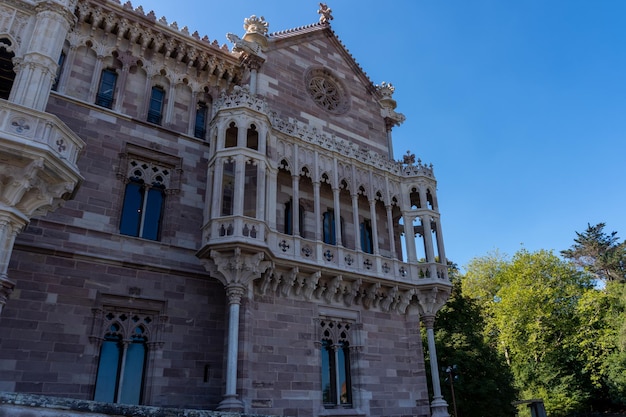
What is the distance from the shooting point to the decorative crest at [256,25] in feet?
65.3

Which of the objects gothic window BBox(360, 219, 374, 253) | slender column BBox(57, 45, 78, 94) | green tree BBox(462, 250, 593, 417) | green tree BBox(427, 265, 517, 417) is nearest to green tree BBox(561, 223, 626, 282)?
green tree BBox(462, 250, 593, 417)

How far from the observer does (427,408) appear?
17.6 meters

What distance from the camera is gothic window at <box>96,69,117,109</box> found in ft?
53.9

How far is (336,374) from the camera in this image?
16.4m

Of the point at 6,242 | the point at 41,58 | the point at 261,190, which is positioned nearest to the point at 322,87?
the point at 261,190

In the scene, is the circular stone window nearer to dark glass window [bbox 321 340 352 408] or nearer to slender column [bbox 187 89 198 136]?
slender column [bbox 187 89 198 136]

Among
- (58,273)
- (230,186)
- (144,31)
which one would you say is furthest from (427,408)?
(144,31)

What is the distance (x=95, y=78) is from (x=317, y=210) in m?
9.21

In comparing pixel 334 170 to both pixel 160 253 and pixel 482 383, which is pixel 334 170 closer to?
pixel 160 253

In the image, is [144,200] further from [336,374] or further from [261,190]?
[336,374]

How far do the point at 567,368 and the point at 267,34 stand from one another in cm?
3513

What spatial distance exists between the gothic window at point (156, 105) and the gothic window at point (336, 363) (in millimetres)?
9745

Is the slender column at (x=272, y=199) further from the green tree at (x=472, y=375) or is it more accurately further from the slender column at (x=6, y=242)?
the green tree at (x=472, y=375)

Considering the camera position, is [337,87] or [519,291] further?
[519,291]
